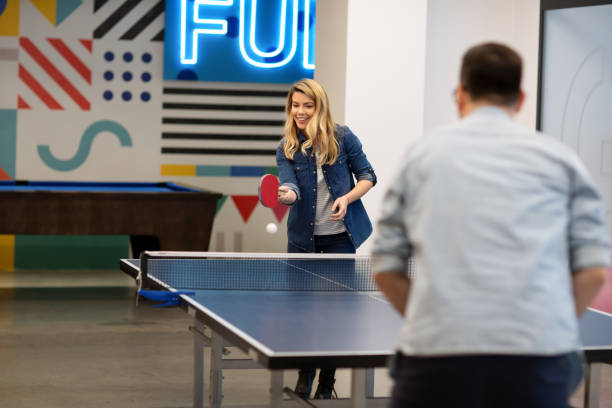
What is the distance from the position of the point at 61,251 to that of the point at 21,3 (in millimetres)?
2335

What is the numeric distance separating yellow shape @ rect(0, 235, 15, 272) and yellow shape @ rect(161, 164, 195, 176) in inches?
60.5

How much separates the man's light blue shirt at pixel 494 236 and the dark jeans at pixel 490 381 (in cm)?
2

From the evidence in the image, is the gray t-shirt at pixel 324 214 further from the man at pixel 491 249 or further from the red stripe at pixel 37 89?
the red stripe at pixel 37 89

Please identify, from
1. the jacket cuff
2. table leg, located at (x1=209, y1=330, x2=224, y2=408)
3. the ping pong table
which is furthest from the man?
the jacket cuff

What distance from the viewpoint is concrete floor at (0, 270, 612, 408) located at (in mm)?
4105

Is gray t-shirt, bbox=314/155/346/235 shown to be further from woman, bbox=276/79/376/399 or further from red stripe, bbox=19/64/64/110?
red stripe, bbox=19/64/64/110

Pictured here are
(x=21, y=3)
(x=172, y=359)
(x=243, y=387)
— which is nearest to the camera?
(x=243, y=387)

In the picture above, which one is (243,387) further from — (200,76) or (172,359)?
(200,76)

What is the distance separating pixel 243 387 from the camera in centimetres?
436

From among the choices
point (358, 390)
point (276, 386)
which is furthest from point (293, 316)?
point (358, 390)

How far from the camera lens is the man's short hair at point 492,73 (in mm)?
1521

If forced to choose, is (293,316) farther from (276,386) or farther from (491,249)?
(491,249)

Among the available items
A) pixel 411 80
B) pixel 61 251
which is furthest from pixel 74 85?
pixel 411 80

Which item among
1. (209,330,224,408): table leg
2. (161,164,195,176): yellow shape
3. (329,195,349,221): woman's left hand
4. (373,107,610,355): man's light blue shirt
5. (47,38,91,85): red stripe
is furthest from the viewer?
(161,164,195,176): yellow shape
